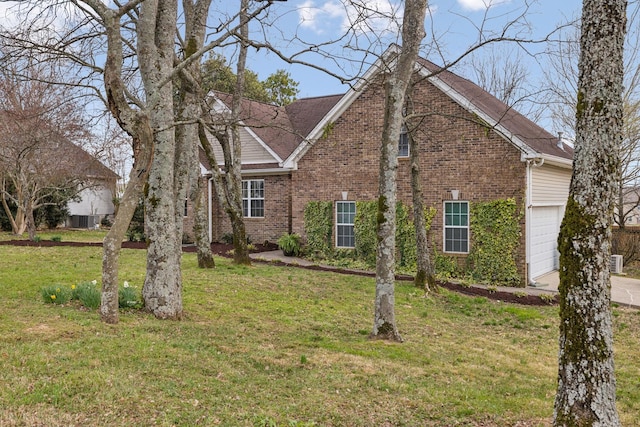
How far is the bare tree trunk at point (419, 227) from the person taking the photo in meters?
12.7

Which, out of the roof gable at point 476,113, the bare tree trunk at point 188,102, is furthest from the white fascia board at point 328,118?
the bare tree trunk at point 188,102

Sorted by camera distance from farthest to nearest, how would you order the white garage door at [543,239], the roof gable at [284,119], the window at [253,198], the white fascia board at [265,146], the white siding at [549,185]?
the window at [253,198] < the roof gable at [284,119] < the white fascia board at [265,146] < the white garage door at [543,239] < the white siding at [549,185]

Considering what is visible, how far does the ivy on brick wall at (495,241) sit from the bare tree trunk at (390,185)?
315 inches

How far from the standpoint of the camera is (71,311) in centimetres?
736

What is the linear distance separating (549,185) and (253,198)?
11656 mm

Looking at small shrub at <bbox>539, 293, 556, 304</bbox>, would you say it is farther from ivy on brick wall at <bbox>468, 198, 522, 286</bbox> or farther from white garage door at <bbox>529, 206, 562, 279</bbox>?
white garage door at <bbox>529, 206, 562, 279</bbox>

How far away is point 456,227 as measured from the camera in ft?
51.9

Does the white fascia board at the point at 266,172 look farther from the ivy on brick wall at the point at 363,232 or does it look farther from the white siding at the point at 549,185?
the white siding at the point at 549,185

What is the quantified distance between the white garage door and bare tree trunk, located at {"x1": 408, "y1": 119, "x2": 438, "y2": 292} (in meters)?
3.88

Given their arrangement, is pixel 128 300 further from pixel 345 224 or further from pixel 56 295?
pixel 345 224

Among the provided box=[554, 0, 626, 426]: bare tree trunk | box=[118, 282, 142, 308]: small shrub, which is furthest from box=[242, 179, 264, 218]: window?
box=[554, 0, 626, 426]: bare tree trunk

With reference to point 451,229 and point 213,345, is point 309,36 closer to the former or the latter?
point 213,345

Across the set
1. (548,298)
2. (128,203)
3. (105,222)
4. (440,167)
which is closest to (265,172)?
(440,167)

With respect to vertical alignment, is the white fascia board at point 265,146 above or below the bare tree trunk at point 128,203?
above
